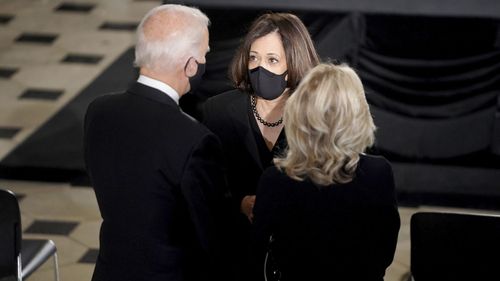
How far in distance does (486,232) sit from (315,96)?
1.14 m

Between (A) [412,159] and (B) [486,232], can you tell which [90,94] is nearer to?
(A) [412,159]

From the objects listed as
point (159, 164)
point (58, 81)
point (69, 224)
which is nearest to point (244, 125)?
point (159, 164)

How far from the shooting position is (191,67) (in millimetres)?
3115

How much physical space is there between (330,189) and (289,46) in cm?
87

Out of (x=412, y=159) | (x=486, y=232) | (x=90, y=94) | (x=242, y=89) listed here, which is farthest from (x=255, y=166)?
(x=90, y=94)

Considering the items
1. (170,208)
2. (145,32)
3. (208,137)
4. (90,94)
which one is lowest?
(90,94)

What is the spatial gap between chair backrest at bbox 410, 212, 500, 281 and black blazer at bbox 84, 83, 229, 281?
94cm

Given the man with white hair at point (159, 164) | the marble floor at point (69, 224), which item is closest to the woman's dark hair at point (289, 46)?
the man with white hair at point (159, 164)

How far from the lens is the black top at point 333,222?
3.00 meters

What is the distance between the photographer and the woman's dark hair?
368 centimetres

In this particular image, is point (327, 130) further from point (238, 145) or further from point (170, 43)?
point (238, 145)

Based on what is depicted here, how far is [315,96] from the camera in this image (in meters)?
3.00

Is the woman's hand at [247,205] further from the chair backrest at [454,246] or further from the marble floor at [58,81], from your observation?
the marble floor at [58,81]

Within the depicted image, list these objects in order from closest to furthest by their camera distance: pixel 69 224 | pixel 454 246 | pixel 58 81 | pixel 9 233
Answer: pixel 454 246 → pixel 9 233 → pixel 69 224 → pixel 58 81
